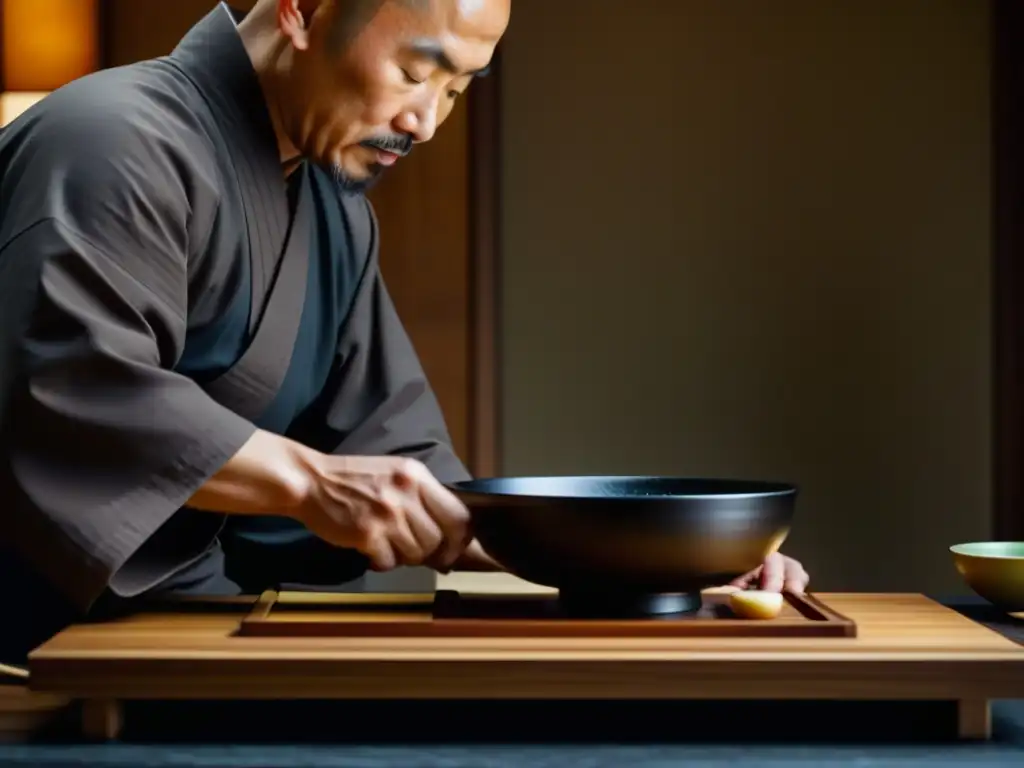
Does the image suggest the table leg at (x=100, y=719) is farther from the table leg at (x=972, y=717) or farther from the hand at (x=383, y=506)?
the table leg at (x=972, y=717)

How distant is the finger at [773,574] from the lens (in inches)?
53.6

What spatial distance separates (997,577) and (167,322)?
0.87m

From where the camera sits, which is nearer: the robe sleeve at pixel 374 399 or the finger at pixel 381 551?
the finger at pixel 381 551

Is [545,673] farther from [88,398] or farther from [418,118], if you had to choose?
[418,118]

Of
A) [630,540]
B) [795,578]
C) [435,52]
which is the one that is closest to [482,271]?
[435,52]

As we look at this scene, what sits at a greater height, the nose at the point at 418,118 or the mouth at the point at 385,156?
the nose at the point at 418,118

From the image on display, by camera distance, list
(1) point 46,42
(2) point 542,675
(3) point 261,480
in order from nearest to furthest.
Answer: (2) point 542,675 < (3) point 261,480 < (1) point 46,42

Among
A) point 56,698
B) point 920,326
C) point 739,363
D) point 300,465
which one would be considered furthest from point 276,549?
point 920,326

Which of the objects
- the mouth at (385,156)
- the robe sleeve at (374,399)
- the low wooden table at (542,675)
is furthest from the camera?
the robe sleeve at (374,399)

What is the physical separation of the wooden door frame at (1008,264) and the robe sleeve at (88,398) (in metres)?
2.57

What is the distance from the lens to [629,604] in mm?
1171

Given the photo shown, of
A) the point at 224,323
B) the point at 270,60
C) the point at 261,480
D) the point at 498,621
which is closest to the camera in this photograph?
the point at 498,621

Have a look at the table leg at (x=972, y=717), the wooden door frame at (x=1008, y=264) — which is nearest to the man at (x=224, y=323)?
the table leg at (x=972, y=717)

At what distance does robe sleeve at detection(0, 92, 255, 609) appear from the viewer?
114 cm
